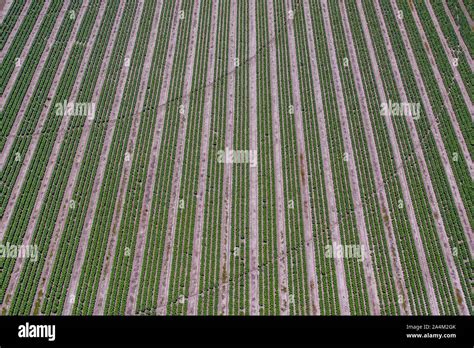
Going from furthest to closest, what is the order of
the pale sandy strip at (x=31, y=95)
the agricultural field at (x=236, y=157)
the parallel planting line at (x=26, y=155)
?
1. the pale sandy strip at (x=31, y=95)
2. the parallel planting line at (x=26, y=155)
3. the agricultural field at (x=236, y=157)

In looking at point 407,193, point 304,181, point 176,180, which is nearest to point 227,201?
point 176,180

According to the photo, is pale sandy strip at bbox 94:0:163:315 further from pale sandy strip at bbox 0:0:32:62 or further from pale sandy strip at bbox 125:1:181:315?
pale sandy strip at bbox 0:0:32:62

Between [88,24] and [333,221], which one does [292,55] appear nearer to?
[333,221]

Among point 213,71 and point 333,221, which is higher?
point 213,71

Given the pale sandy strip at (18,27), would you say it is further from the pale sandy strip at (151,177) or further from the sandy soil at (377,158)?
the sandy soil at (377,158)

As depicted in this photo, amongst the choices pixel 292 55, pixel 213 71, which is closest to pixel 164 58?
pixel 213 71

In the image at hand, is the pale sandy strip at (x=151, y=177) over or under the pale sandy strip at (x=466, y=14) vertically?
under

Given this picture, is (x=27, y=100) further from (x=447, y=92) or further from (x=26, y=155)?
(x=447, y=92)

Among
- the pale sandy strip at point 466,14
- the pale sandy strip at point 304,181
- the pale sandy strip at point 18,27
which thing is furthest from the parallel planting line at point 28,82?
the pale sandy strip at point 466,14
